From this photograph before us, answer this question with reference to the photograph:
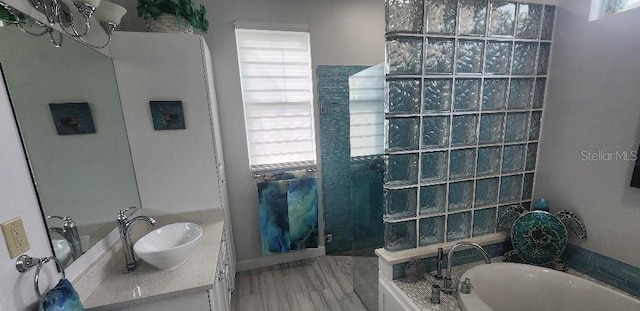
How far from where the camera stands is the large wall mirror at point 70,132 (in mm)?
971

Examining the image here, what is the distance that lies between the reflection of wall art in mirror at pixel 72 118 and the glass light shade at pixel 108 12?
50cm

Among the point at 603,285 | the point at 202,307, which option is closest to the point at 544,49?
the point at 603,285

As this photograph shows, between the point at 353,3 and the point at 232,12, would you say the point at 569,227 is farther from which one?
the point at 232,12

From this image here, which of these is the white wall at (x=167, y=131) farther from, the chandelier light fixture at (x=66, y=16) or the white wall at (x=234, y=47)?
the white wall at (x=234, y=47)

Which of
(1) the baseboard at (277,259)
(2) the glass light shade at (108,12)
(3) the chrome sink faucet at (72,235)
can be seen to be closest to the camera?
(3) the chrome sink faucet at (72,235)

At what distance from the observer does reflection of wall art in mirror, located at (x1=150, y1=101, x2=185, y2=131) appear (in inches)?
65.8

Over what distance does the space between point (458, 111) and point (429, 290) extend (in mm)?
1062

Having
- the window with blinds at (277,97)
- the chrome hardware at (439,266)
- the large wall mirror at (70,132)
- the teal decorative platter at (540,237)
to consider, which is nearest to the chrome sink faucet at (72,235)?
the large wall mirror at (70,132)

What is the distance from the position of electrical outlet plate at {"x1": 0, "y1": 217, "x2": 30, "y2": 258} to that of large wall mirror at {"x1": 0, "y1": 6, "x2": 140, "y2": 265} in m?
0.14

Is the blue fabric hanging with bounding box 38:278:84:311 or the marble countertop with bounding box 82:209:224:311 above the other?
the blue fabric hanging with bounding box 38:278:84:311

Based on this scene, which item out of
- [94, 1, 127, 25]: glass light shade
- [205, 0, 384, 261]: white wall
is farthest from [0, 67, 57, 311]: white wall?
[205, 0, 384, 261]: white wall

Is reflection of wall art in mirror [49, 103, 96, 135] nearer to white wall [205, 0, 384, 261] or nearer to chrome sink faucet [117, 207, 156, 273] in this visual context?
chrome sink faucet [117, 207, 156, 273]

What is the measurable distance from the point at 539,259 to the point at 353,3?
8.45 ft

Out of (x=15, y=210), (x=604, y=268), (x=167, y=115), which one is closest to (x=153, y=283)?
(x=15, y=210)
